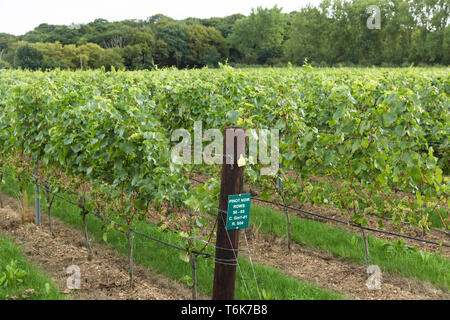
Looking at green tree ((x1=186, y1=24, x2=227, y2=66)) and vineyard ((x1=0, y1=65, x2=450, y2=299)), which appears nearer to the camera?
vineyard ((x1=0, y1=65, x2=450, y2=299))

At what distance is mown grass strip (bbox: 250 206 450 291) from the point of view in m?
4.23

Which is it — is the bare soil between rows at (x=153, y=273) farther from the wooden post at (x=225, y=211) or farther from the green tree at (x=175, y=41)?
the green tree at (x=175, y=41)

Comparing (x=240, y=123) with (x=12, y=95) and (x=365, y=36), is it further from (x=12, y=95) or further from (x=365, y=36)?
(x=365, y=36)

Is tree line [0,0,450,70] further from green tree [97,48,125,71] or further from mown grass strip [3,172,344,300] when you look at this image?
mown grass strip [3,172,344,300]

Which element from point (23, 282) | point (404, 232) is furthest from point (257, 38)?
point (23, 282)

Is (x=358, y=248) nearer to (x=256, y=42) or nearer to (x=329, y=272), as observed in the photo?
(x=329, y=272)

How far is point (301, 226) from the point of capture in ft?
17.7

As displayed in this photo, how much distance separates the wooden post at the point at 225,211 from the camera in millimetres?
2754

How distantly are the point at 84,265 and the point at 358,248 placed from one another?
9.64ft

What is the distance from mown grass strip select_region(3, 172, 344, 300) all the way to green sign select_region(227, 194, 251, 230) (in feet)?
2.37

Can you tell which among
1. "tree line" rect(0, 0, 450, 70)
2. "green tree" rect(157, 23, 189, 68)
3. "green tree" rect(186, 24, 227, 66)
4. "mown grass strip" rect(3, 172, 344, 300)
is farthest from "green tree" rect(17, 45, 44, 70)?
"mown grass strip" rect(3, 172, 344, 300)

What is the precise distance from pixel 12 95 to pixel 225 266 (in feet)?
12.9

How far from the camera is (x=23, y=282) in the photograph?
3.81m

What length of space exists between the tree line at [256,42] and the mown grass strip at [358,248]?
3223 cm
